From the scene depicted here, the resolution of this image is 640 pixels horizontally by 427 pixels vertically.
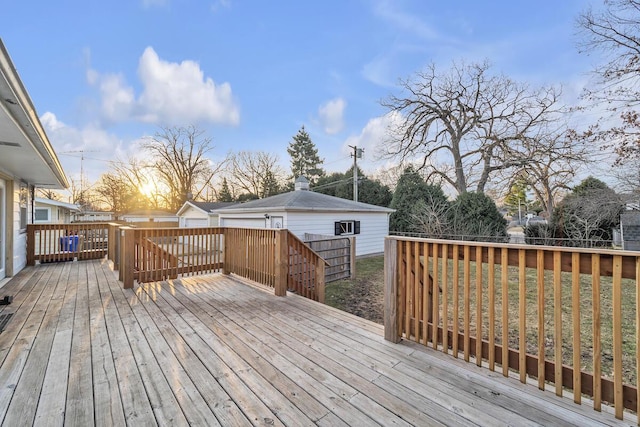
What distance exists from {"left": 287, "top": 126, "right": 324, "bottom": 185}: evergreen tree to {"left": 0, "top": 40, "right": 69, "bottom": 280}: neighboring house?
877 inches

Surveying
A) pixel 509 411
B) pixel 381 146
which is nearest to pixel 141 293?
pixel 509 411

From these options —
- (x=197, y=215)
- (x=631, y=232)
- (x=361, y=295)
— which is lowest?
(x=361, y=295)

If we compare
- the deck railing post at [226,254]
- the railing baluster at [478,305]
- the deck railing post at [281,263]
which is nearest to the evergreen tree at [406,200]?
the deck railing post at [226,254]

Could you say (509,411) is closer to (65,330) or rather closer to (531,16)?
(65,330)

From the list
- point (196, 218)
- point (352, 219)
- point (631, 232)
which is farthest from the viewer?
point (196, 218)

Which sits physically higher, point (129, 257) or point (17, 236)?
point (17, 236)

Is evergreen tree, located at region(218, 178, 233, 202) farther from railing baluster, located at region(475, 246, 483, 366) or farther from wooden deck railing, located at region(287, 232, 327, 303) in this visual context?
railing baluster, located at region(475, 246, 483, 366)

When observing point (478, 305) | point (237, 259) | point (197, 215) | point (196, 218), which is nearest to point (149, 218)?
point (196, 218)

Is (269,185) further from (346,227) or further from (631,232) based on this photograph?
(631,232)

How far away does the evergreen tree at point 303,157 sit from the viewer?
29.3m

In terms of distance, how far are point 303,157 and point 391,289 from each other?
27.6m

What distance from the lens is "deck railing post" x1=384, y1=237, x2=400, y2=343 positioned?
2.64 m

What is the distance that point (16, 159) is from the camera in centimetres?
458

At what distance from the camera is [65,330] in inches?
120
